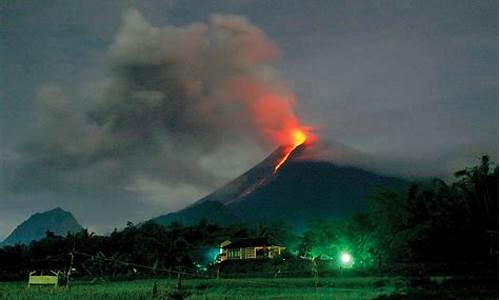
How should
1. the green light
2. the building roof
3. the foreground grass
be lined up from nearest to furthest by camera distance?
the foreground grass < the green light < the building roof

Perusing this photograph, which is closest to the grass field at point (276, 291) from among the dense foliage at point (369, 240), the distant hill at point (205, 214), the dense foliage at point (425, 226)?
the dense foliage at point (369, 240)

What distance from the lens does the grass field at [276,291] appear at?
35.2ft

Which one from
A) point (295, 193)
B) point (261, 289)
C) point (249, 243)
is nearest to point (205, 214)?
point (295, 193)

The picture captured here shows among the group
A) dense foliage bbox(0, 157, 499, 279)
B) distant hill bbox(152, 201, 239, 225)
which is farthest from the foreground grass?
distant hill bbox(152, 201, 239, 225)

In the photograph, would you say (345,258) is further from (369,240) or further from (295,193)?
(295,193)

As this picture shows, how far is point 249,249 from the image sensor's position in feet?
107

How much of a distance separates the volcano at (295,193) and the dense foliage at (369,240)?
6679 cm

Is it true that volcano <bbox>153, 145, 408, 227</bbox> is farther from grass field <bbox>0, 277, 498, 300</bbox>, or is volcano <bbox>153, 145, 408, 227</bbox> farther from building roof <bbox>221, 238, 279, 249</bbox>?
grass field <bbox>0, 277, 498, 300</bbox>

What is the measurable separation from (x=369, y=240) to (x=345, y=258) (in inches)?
73.9

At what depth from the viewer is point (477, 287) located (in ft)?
40.4

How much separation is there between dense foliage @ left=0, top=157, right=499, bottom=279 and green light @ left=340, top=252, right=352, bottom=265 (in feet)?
0.89

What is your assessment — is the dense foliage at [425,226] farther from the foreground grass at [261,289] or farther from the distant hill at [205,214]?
the distant hill at [205,214]

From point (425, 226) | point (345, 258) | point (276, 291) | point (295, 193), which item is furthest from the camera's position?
point (295, 193)

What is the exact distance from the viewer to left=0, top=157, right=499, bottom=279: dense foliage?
19375mm
